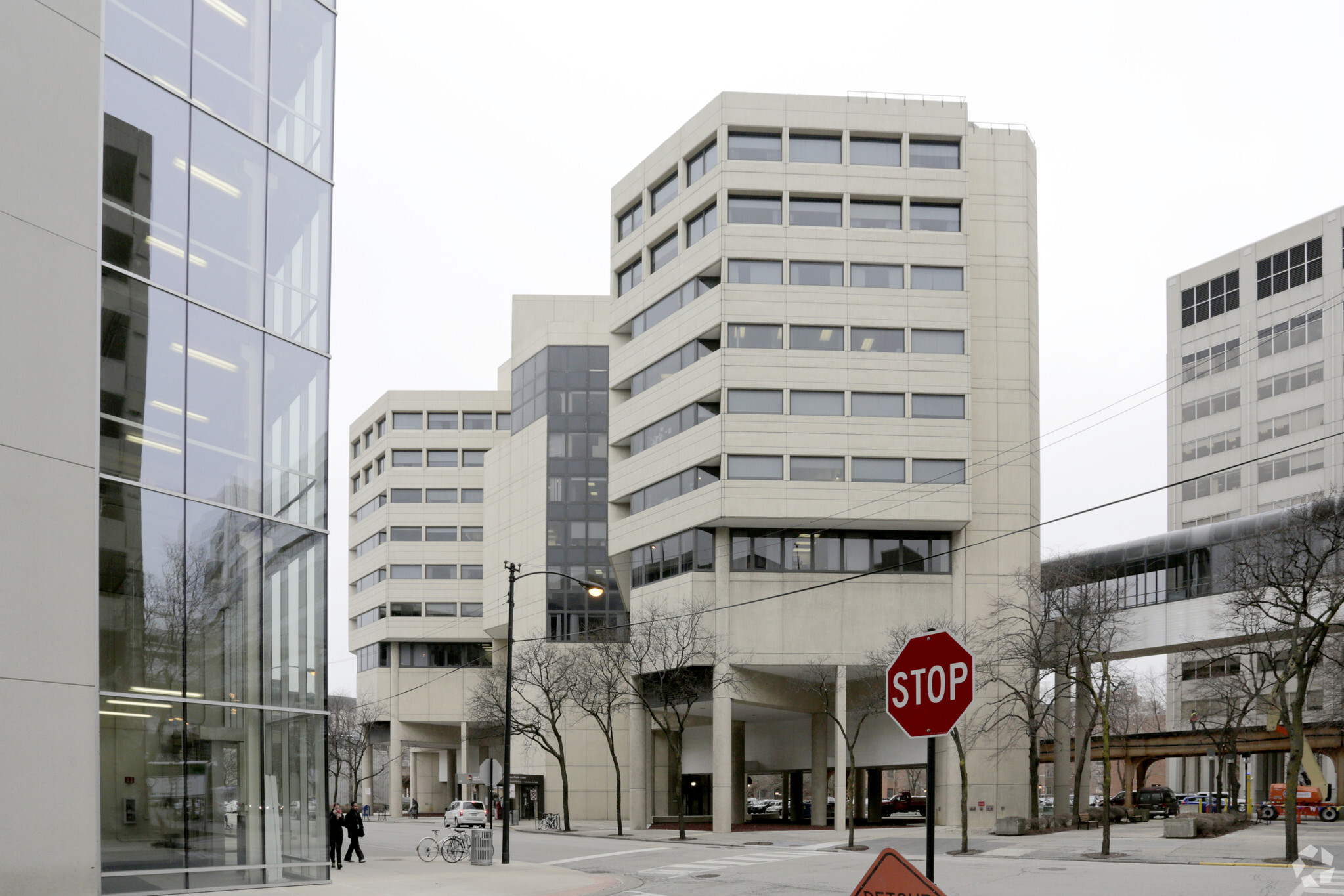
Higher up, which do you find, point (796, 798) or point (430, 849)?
point (430, 849)

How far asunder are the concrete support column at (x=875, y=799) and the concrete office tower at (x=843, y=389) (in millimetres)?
11829

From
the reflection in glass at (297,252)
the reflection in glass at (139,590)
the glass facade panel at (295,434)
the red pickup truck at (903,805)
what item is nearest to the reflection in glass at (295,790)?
the reflection in glass at (139,590)

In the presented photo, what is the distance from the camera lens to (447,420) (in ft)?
349

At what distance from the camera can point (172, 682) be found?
69.8ft

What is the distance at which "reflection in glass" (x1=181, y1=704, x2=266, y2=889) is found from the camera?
21375mm

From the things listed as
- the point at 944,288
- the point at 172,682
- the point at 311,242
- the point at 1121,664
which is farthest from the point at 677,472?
the point at 1121,664

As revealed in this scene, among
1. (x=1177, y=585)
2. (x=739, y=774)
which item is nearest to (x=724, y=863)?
(x=739, y=774)

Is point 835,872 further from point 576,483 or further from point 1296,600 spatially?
point 576,483

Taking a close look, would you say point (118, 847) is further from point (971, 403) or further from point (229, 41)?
point (971, 403)

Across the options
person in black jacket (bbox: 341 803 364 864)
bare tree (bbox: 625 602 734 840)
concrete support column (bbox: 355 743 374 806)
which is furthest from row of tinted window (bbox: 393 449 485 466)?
person in black jacket (bbox: 341 803 364 864)

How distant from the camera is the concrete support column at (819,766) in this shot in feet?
209

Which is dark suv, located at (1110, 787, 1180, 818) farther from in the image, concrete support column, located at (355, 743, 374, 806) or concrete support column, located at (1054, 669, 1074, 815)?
concrete support column, located at (355, 743, 374, 806)

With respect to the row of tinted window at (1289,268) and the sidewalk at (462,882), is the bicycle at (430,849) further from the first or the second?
the row of tinted window at (1289,268)

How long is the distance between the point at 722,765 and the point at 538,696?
2133 centimetres
